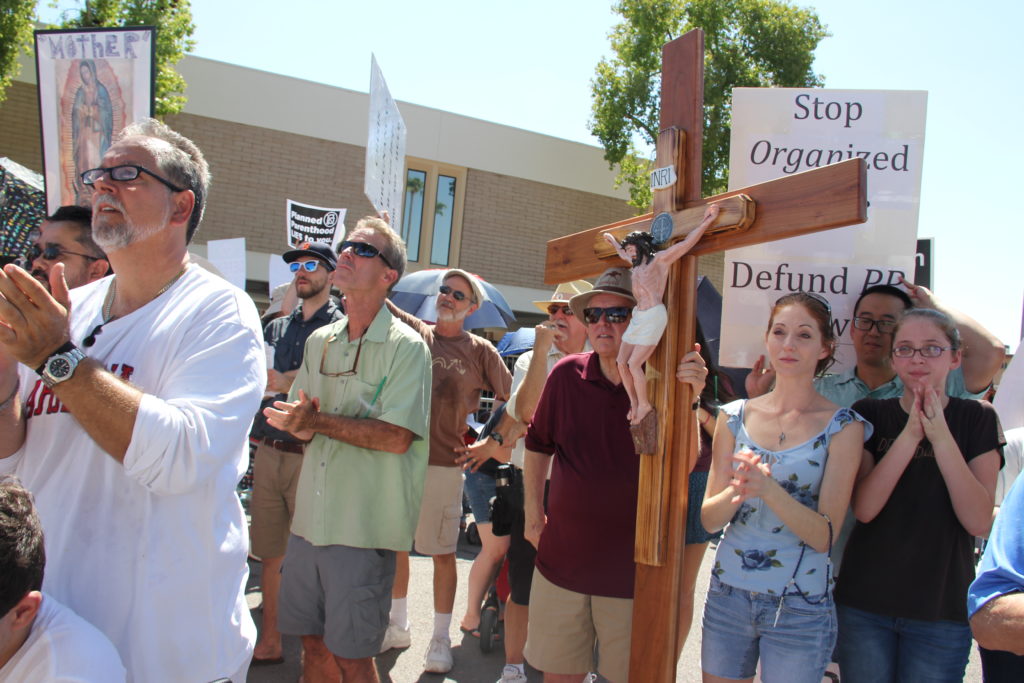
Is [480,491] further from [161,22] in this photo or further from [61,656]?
[161,22]

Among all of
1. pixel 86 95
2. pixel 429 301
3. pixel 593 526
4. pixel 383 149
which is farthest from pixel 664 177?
pixel 429 301

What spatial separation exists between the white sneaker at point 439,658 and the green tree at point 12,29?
1035 cm

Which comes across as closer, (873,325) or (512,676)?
(873,325)

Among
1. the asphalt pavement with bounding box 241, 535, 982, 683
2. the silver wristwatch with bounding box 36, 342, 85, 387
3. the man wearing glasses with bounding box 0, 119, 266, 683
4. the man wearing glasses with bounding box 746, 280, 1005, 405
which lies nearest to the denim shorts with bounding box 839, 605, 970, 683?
the man wearing glasses with bounding box 746, 280, 1005, 405

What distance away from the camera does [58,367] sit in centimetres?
162

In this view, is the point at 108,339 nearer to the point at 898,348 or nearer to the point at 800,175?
the point at 800,175

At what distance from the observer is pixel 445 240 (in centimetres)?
1614

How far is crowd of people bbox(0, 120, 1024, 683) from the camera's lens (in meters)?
1.70

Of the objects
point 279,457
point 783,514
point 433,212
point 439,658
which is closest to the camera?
point 783,514

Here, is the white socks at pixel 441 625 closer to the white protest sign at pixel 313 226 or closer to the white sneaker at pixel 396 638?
the white sneaker at pixel 396 638

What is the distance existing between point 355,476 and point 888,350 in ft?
7.13

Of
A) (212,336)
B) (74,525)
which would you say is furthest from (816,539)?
(74,525)

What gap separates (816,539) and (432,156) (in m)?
14.1

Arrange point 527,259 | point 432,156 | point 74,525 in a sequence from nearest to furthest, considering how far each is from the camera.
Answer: point 74,525 → point 432,156 → point 527,259
